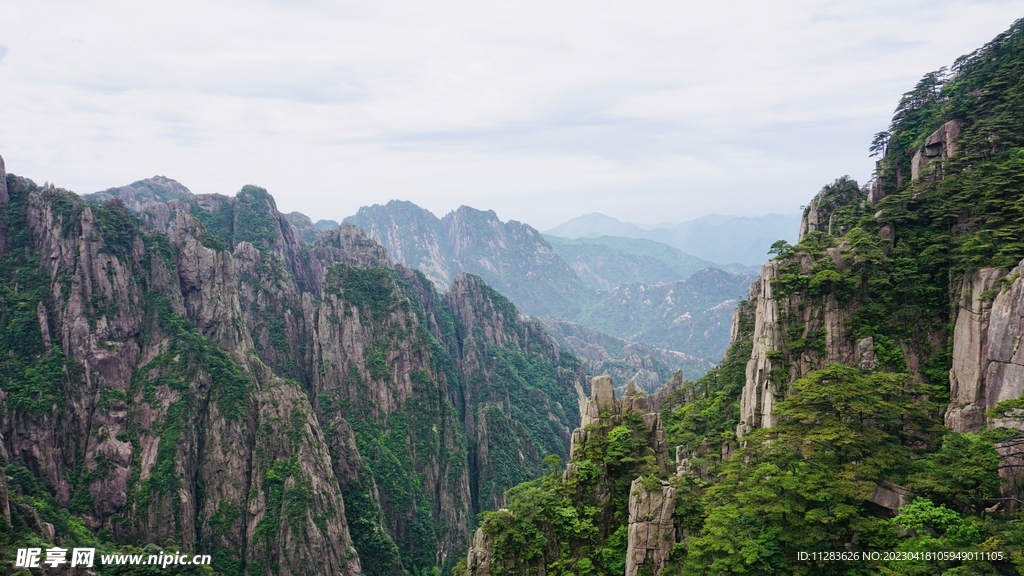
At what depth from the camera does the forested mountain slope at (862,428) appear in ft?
77.6

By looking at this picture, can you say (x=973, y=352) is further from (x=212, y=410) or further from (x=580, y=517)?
(x=212, y=410)

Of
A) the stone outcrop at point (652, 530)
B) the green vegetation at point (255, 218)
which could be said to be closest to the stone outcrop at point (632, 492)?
the stone outcrop at point (652, 530)

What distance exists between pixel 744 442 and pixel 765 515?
28.4ft

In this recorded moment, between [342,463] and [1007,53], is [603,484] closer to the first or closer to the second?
[1007,53]

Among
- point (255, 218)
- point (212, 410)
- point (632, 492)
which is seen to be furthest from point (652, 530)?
point (255, 218)

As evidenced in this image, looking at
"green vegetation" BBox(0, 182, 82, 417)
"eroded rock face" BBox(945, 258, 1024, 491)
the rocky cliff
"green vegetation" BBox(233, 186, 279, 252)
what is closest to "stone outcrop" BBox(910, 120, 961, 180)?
"eroded rock face" BBox(945, 258, 1024, 491)

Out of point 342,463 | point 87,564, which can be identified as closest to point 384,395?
point 342,463

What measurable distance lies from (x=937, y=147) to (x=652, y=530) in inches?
1427

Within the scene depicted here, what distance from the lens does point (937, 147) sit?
145 feet

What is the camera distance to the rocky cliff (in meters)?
68.1

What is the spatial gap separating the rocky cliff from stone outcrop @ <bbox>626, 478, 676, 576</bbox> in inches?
1723

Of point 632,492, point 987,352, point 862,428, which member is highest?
point 987,352

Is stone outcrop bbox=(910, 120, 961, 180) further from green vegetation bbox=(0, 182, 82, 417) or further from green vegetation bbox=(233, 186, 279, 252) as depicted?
green vegetation bbox=(233, 186, 279, 252)

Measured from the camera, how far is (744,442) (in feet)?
113
